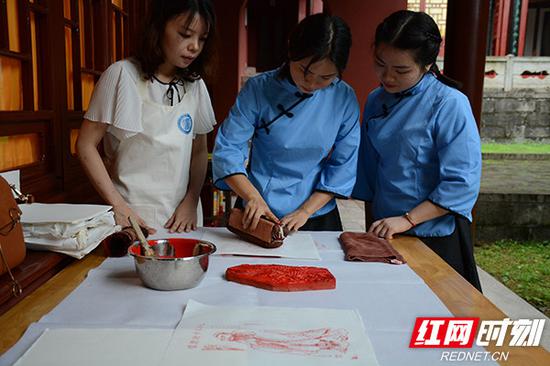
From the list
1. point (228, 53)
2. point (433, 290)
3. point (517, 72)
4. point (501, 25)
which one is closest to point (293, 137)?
point (433, 290)

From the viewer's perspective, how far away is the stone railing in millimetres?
11562

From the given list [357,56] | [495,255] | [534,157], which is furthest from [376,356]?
[534,157]

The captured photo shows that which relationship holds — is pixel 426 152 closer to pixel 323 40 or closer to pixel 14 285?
pixel 323 40

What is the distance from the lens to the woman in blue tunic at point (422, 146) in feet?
5.37

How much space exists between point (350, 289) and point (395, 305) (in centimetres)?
13

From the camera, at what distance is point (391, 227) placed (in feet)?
5.53

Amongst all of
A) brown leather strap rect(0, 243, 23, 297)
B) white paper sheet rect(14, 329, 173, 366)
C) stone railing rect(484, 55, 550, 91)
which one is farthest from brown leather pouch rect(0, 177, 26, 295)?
stone railing rect(484, 55, 550, 91)

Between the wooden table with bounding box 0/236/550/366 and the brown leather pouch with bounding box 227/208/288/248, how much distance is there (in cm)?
39

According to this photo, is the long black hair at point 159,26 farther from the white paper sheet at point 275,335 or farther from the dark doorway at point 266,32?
the dark doorway at point 266,32

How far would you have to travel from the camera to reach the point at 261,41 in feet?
40.5

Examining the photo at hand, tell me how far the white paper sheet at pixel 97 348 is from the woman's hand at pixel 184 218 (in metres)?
0.80

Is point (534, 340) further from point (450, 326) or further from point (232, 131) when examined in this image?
point (232, 131)

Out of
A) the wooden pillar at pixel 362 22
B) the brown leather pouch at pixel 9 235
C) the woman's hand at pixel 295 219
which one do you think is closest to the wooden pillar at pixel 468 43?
the woman's hand at pixel 295 219

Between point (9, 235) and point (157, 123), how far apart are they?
2.43ft
